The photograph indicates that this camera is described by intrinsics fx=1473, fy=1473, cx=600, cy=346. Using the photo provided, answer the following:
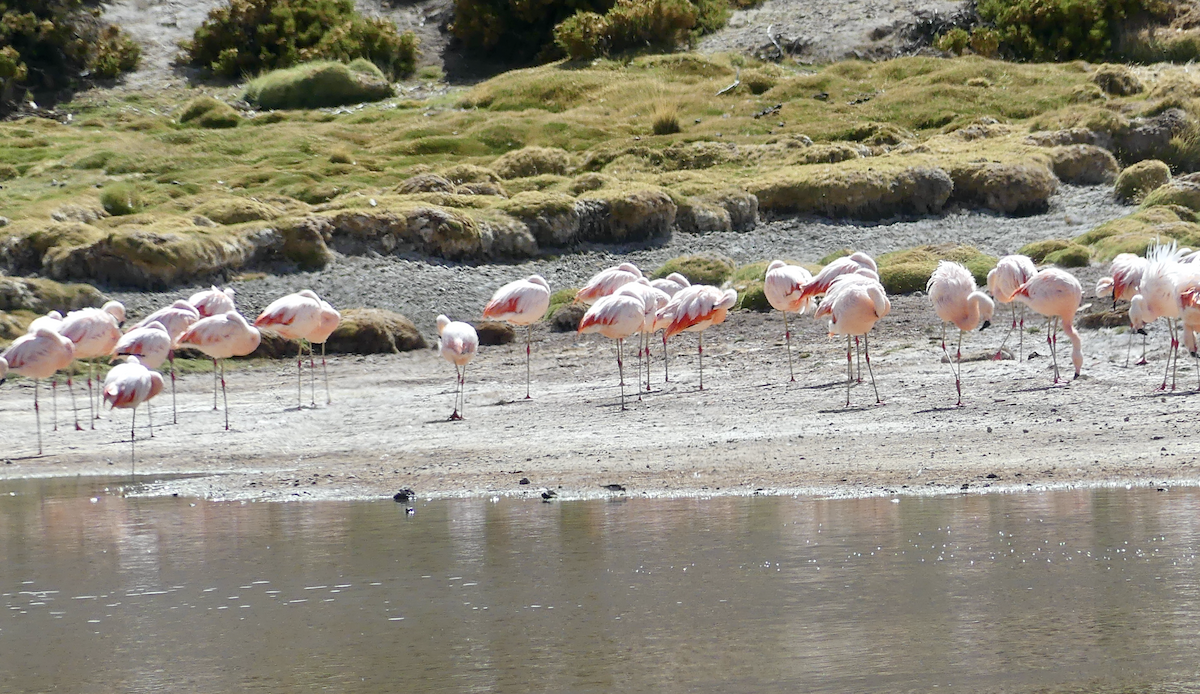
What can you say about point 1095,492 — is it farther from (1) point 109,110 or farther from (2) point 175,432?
(1) point 109,110

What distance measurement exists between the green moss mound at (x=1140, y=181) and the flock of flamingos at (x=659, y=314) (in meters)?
11.5

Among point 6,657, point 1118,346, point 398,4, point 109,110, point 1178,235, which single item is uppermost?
point 398,4

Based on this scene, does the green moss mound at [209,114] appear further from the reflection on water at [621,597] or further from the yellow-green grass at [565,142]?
the reflection on water at [621,597]

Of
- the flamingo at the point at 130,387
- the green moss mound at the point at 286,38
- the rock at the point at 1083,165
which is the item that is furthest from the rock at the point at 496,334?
the green moss mound at the point at 286,38

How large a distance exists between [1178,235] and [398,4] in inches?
1369

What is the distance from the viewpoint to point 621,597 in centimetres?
753

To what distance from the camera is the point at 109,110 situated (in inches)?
1644

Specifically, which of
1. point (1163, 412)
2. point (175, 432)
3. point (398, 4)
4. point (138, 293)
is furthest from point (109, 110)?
point (1163, 412)

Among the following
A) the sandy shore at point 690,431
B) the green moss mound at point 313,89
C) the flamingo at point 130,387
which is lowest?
the sandy shore at point 690,431

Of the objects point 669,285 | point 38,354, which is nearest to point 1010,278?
point 669,285

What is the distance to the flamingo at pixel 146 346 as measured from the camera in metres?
14.7

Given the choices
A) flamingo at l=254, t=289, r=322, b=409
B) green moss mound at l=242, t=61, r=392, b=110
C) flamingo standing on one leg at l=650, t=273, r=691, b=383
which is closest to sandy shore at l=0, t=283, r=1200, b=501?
flamingo standing on one leg at l=650, t=273, r=691, b=383

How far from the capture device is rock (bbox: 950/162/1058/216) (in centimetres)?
2698

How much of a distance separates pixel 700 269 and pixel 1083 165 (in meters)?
10.3
